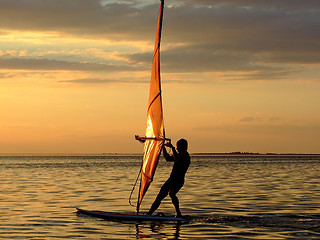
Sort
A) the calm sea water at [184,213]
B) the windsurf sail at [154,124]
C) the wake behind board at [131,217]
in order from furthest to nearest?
the wake behind board at [131,217] → the windsurf sail at [154,124] → the calm sea water at [184,213]

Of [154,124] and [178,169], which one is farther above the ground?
[154,124]

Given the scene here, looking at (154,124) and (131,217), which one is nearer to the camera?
(154,124)

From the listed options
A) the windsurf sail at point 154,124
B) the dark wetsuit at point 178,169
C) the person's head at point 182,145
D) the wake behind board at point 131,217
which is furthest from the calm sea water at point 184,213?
the person's head at point 182,145

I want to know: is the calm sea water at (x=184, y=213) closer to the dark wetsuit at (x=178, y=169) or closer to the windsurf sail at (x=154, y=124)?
the dark wetsuit at (x=178, y=169)

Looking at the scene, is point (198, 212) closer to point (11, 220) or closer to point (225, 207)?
point (225, 207)

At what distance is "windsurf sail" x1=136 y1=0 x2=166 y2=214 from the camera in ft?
56.0

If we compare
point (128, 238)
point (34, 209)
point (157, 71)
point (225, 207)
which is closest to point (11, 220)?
point (34, 209)

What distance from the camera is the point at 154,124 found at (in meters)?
17.4

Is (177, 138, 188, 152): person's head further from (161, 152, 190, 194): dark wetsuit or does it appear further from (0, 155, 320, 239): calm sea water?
(0, 155, 320, 239): calm sea water

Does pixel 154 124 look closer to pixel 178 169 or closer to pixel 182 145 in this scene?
pixel 182 145

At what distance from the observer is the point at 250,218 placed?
61.6 feet

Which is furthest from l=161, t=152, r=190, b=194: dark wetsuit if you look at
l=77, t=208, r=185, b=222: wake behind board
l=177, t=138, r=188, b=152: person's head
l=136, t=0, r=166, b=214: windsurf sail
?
l=77, t=208, r=185, b=222: wake behind board

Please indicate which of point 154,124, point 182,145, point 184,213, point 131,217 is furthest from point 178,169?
point 184,213

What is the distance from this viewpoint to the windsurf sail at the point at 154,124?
56.0 ft
